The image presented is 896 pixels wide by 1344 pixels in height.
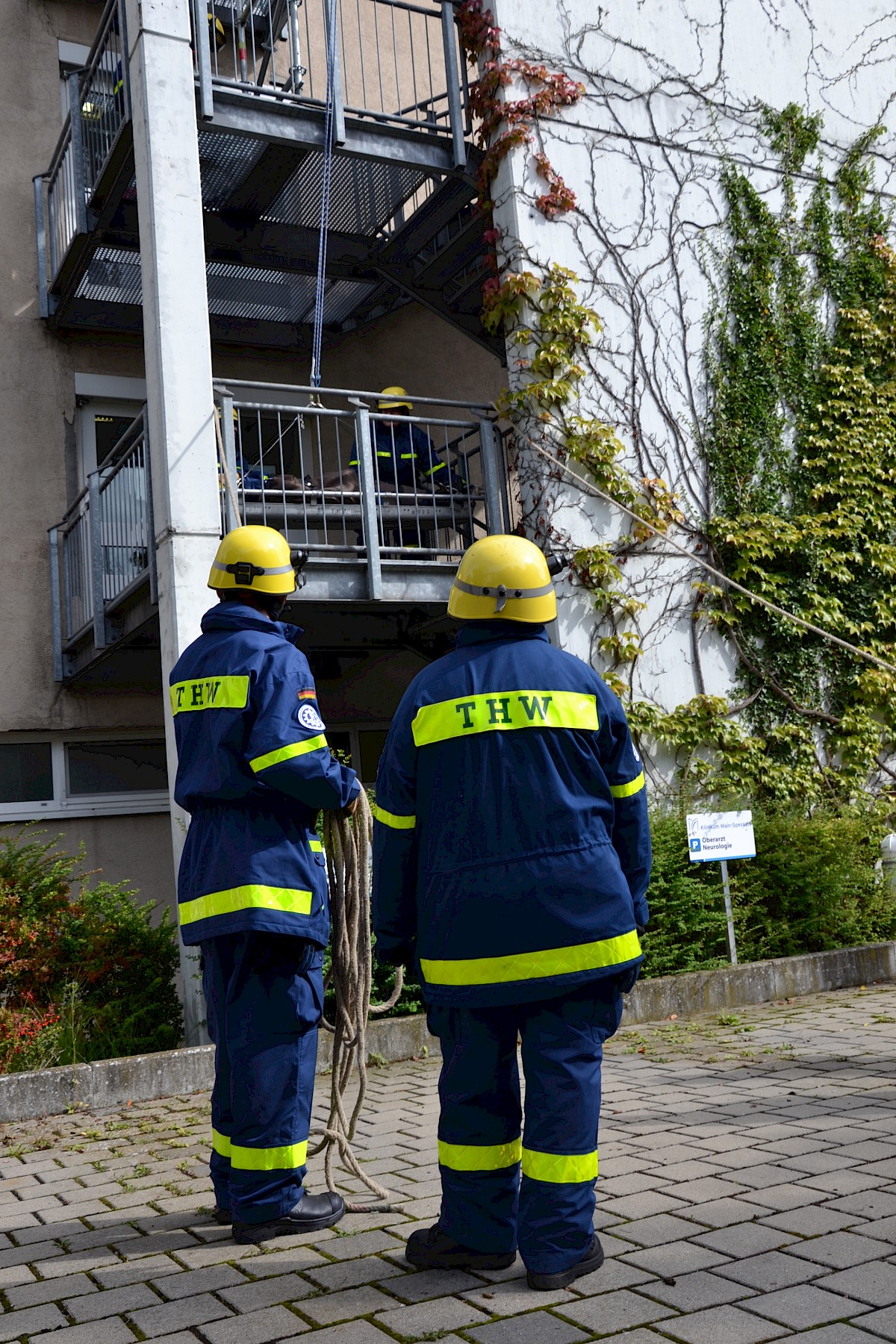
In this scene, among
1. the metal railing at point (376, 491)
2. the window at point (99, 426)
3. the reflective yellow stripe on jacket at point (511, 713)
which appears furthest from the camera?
the window at point (99, 426)

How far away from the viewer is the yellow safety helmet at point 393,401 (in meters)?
8.77

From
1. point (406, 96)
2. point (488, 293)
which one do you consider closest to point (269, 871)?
point (488, 293)

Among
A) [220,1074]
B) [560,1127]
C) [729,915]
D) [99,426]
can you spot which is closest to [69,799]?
[99,426]

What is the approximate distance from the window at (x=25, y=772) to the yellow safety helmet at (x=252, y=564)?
662cm

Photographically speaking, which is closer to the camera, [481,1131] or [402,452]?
[481,1131]

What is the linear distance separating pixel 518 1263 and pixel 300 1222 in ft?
2.29

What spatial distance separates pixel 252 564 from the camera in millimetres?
3814

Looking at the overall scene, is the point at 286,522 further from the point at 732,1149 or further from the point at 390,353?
the point at 732,1149

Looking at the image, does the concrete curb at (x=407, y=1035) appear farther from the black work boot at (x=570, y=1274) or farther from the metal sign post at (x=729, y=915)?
the black work boot at (x=570, y=1274)

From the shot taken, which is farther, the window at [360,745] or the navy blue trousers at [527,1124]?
the window at [360,745]

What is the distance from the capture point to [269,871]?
3488mm

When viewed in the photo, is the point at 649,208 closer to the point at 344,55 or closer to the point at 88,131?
the point at 344,55

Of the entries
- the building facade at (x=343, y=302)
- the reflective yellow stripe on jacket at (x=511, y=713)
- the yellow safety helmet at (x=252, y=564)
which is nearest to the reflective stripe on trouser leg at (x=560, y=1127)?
the reflective yellow stripe on jacket at (x=511, y=713)

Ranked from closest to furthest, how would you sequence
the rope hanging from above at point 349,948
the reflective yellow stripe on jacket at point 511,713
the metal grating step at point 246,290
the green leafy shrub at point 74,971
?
the reflective yellow stripe on jacket at point 511,713
the rope hanging from above at point 349,948
the green leafy shrub at point 74,971
the metal grating step at point 246,290
